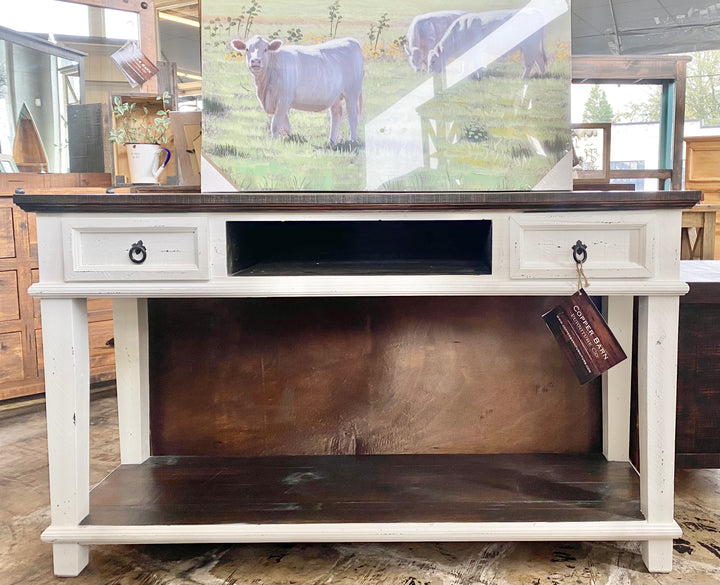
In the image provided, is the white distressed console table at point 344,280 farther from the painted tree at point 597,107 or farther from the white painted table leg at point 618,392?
the painted tree at point 597,107

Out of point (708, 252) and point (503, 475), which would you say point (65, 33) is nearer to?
point (503, 475)

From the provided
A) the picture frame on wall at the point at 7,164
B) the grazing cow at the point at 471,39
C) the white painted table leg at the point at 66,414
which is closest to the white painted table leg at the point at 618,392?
the grazing cow at the point at 471,39

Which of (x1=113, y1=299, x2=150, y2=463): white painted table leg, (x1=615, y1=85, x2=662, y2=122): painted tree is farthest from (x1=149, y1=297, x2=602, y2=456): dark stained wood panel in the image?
(x1=615, y1=85, x2=662, y2=122): painted tree

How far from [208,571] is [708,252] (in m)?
2.82

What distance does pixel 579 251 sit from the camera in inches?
49.1

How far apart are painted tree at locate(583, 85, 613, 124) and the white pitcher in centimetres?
468

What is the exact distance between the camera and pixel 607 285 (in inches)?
49.3

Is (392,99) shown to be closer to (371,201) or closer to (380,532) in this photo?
(371,201)

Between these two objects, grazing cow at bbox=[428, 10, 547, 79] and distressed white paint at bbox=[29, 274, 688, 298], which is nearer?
distressed white paint at bbox=[29, 274, 688, 298]

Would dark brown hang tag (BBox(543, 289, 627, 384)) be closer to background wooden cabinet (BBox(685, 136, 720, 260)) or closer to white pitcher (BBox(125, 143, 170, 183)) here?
white pitcher (BBox(125, 143, 170, 183))

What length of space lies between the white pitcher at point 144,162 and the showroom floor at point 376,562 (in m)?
0.96

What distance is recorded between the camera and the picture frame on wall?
272cm

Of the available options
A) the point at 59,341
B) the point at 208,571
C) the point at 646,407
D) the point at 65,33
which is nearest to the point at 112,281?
the point at 59,341

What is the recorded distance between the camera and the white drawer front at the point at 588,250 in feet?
4.08
